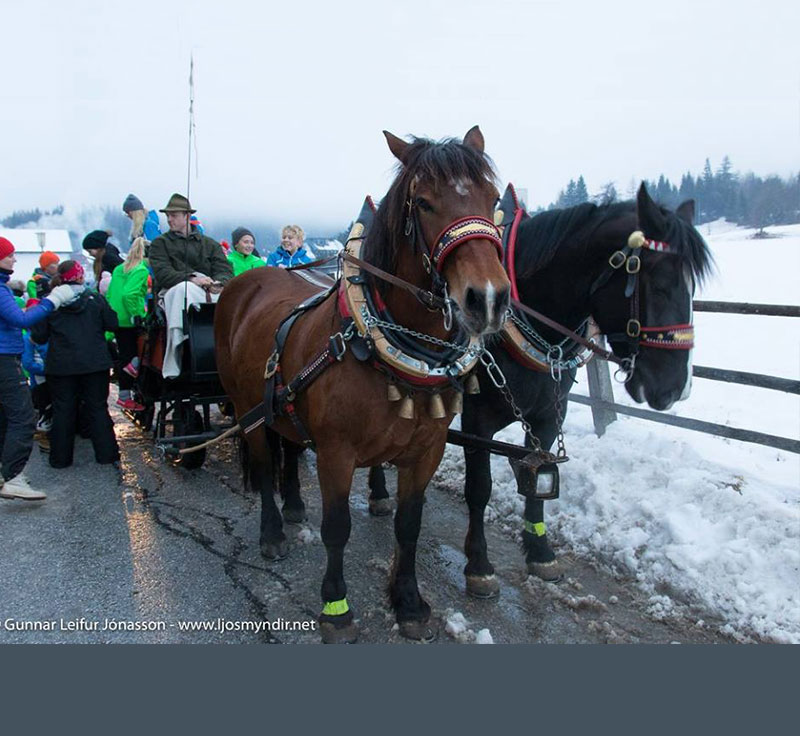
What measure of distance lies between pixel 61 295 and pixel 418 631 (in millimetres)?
4254

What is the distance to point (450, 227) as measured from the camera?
2.09m

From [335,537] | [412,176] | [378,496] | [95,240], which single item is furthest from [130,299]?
[412,176]

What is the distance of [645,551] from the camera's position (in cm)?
361

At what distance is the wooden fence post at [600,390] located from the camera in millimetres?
5594

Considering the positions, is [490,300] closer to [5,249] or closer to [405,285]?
[405,285]

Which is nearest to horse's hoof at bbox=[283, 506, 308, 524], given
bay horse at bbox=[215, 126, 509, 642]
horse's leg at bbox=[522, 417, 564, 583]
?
bay horse at bbox=[215, 126, 509, 642]

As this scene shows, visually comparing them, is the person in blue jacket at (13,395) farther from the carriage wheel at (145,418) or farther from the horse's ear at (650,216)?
the horse's ear at (650,216)

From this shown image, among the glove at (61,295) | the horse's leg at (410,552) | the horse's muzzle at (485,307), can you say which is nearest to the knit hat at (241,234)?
the glove at (61,295)

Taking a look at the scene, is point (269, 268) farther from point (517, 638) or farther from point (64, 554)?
point (517, 638)

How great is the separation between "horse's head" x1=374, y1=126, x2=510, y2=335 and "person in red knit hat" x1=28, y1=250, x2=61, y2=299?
474 cm

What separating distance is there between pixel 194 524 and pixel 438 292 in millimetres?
2914

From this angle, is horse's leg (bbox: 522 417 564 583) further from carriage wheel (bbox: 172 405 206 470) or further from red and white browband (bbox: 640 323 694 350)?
carriage wheel (bbox: 172 405 206 470)

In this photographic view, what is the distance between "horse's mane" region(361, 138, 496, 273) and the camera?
218 cm

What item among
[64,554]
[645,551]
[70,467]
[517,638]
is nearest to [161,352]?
[70,467]
